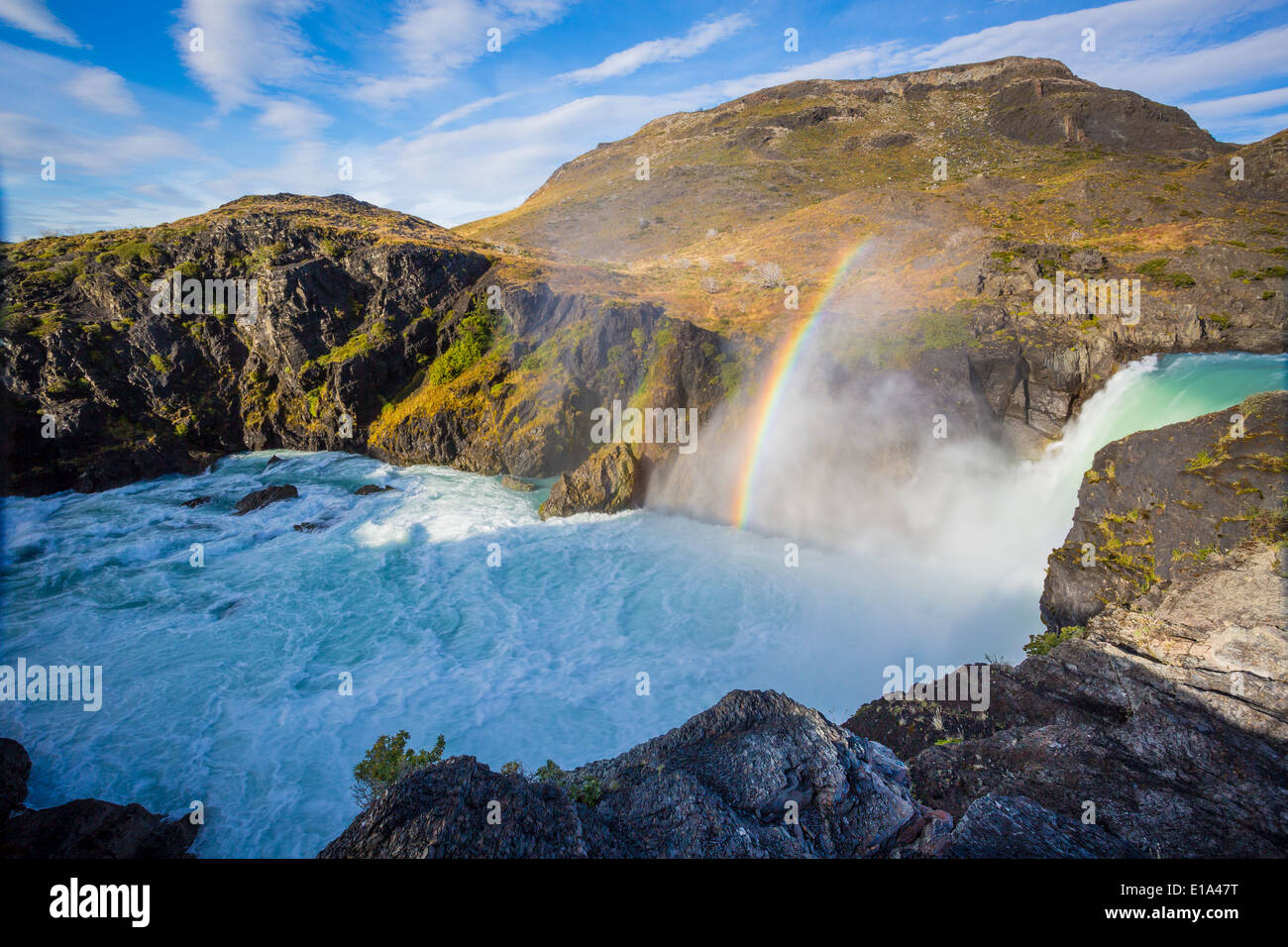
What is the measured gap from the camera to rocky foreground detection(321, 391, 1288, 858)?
5.54m

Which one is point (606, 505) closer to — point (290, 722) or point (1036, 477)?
point (290, 722)

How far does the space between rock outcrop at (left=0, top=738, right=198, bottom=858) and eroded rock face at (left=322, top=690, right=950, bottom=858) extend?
343 inches

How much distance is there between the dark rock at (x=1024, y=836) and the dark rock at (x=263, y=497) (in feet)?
101

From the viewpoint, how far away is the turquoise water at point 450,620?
12.8 metres

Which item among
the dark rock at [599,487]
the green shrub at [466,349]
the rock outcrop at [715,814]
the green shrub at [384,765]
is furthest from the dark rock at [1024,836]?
the green shrub at [466,349]

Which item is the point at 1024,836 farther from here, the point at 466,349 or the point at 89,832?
the point at 466,349

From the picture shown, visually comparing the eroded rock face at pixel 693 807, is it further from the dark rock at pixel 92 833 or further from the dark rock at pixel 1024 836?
the dark rock at pixel 92 833

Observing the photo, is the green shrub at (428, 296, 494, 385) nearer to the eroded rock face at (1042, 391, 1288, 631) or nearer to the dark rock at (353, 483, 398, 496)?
the dark rock at (353, 483, 398, 496)

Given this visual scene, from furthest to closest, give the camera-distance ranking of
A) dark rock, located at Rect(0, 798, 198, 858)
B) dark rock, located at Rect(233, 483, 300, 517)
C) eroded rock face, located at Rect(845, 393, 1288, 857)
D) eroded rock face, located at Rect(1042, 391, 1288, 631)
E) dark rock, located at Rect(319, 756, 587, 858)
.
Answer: dark rock, located at Rect(233, 483, 300, 517), eroded rock face, located at Rect(1042, 391, 1288, 631), dark rock, located at Rect(0, 798, 198, 858), eroded rock face, located at Rect(845, 393, 1288, 857), dark rock, located at Rect(319, 756, 587, 858)

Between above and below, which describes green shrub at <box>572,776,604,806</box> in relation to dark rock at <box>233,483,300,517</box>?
below

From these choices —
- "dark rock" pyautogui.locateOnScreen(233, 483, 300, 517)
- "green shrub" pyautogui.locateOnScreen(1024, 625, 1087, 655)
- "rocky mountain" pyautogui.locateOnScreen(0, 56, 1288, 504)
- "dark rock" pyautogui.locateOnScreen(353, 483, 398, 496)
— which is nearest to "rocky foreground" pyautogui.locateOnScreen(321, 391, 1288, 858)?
"green shrub" pyautogui.locateOnScreen(1024, 625, 1087, 655)

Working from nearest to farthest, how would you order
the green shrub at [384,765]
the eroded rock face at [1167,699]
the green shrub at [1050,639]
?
the eroded rock face at [1167,699], the green shrub at [384,765], the green shrub at [1050,639]

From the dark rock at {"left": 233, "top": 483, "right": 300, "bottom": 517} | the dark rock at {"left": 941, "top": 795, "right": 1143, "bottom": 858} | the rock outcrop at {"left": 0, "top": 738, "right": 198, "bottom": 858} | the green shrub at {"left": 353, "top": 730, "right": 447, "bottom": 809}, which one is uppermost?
the dark rock at {"left": 233, "top": 483, "right": 300, "bottom": 517}
